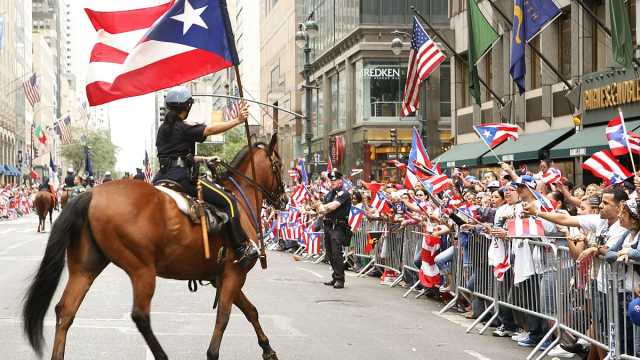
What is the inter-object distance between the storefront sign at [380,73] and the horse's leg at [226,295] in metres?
44.0

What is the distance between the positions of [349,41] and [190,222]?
46798 mm

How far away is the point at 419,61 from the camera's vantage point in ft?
77.5

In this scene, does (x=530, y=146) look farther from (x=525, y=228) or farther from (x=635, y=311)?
(x=635, y=311)

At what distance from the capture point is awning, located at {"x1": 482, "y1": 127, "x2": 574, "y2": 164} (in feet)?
91.2

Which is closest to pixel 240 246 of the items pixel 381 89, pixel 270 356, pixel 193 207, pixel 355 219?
pixel 193 207

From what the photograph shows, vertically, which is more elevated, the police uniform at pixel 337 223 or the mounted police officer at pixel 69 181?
the mounted police officer at pixel 69 181

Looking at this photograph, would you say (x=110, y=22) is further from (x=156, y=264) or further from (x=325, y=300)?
(x=325, y=300)

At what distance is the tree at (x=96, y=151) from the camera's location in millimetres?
137625

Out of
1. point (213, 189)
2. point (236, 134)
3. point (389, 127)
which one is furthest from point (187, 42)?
point (236, 134)

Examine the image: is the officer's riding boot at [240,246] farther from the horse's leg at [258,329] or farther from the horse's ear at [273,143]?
the horse's ear at [273,143]

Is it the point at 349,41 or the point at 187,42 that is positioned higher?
the point at 349,41

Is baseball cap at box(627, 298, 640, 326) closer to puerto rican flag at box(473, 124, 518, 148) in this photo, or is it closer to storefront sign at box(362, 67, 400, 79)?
puerto rican flag at box(473, 124, 518, 148)

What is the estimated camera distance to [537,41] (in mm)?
31281

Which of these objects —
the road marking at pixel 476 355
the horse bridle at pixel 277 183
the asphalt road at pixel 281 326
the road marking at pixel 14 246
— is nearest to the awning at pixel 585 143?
the asphalt road at pixel 281 326
